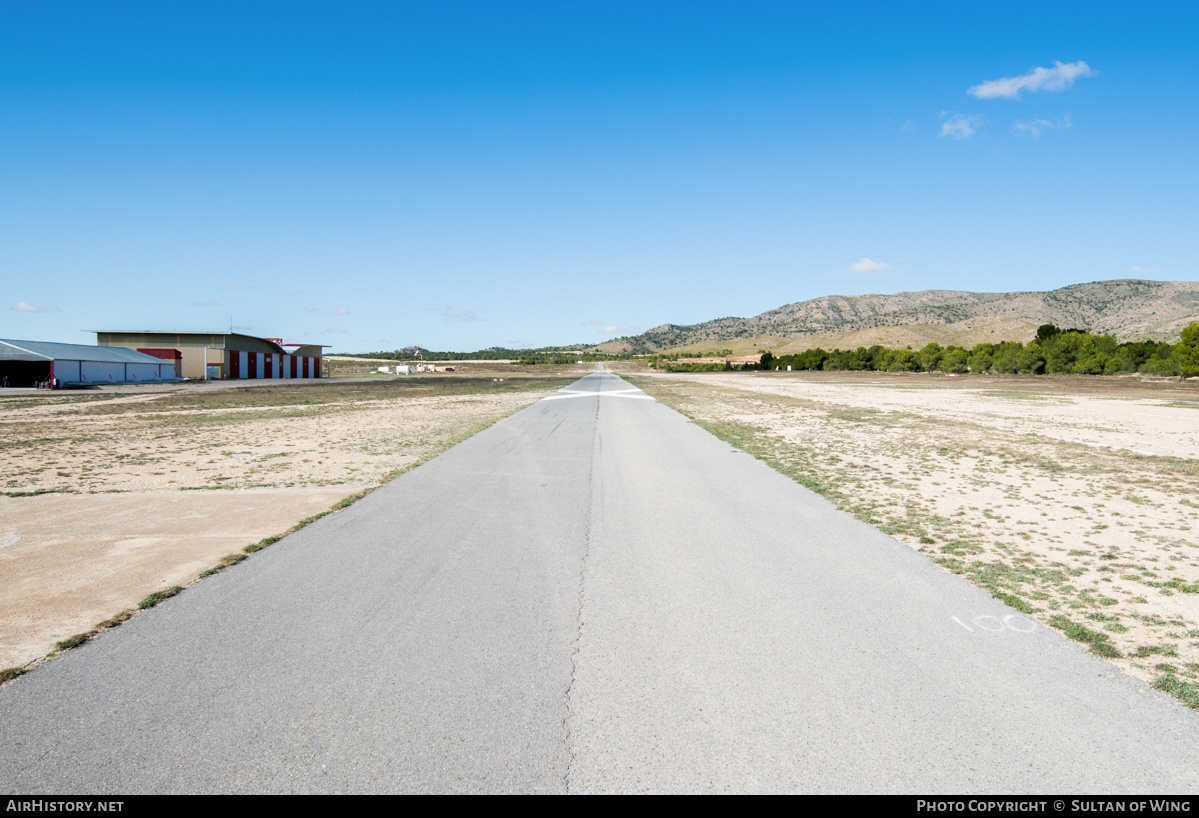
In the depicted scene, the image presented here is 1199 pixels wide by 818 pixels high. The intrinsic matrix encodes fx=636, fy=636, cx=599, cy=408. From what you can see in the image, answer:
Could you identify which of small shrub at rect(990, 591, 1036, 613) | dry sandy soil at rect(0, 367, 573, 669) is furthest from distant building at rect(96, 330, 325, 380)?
small shrub at rect(990, 591, 1036, 613)

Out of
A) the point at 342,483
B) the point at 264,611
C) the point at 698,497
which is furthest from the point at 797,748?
the point at 342,483

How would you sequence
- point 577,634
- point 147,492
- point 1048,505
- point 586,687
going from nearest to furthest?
point 586,687 < point 577,634 < point 1048,505 < point 147,492

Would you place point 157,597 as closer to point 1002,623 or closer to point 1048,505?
point 1002,623

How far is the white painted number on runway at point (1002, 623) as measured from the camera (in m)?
4.99

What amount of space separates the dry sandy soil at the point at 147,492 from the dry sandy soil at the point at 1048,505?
7854mm

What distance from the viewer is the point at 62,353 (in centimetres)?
5206

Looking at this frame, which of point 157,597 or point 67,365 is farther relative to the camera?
point 67,365

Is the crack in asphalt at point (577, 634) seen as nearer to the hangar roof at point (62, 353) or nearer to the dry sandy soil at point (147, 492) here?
the dry sandy soil at point (147, 492)

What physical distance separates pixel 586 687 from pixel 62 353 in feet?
215

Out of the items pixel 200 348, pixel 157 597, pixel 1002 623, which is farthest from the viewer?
pixel 200 348

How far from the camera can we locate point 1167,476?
12016mm

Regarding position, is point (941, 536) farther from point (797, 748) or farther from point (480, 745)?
point (480, 745)

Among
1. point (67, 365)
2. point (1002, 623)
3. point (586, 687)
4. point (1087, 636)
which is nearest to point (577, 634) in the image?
point (586, 687)

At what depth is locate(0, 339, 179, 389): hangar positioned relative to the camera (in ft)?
162
